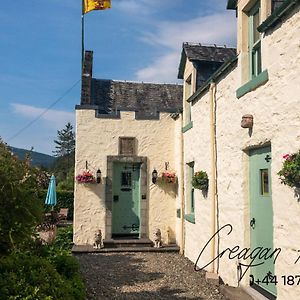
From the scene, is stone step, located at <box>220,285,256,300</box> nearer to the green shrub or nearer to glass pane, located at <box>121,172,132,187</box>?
the green shrub

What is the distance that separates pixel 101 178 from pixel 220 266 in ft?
16.8

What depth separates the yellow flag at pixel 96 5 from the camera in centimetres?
1509

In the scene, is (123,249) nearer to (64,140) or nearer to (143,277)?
(143,277)

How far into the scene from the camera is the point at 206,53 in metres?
9.73

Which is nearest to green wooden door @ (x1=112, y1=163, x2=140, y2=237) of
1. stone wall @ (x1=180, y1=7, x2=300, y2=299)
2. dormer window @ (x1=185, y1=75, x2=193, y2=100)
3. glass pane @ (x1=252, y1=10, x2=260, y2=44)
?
dormer window @ (x1=185, y1=75, x2=193, y2=100)

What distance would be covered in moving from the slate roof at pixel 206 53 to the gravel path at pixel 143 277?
Answer: 519 centimetres

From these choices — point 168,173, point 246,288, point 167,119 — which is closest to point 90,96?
point 167,119

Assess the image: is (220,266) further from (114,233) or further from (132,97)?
(132,97)

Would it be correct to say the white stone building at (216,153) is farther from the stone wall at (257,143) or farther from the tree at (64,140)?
the tree at (64,140)

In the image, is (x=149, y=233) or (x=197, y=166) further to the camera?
(x=149, y=233)

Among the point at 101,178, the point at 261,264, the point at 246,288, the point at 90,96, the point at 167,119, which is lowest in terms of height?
the point at 246,288

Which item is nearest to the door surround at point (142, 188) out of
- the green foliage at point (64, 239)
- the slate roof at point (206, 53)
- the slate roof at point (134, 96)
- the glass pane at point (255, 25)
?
the green foliage at point (64, 239)

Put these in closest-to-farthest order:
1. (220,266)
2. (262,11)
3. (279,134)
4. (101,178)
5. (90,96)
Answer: (279,134), (262,11), (220,266), (101,178), (90,96)

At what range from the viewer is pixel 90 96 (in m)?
12.8
